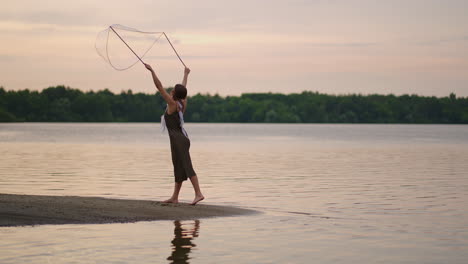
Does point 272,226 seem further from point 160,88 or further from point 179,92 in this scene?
point 160,88

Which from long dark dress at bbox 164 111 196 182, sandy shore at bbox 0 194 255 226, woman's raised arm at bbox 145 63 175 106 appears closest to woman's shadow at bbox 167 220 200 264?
sandy shore at bbox 0 194 255 226

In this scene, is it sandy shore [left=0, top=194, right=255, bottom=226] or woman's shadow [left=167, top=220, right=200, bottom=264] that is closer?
woman's shadow [left=167, top=220, right=200, bottom=264]

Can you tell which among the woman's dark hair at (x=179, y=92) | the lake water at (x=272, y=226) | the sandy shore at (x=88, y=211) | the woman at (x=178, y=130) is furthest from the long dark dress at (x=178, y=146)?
the lake water at (x=272, y=226)

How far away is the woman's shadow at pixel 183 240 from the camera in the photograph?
10.4m

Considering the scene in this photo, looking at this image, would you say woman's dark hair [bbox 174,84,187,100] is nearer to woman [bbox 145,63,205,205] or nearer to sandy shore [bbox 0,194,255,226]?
woman [bbox 145,63,205,205]

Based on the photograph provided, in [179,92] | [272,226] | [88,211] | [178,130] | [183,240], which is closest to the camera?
[183,240]

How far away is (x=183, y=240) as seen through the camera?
11.8 m

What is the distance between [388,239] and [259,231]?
2.08m

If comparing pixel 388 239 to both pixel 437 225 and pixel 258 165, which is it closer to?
pixel 437 225

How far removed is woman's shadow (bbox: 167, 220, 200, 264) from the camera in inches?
411

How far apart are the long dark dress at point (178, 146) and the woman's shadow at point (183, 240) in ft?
4.25

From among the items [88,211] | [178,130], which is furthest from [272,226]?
[88,211]

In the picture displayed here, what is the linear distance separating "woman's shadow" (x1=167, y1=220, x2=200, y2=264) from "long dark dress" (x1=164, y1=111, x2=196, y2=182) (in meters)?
1.30

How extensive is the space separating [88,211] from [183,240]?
2677mm
